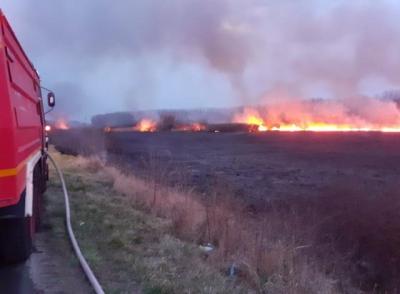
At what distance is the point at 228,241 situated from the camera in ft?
38.8

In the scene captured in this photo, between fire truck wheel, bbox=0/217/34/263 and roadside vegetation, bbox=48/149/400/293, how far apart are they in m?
1.15

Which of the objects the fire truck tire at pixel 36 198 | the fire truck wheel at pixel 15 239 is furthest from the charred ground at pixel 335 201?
the fire truck wheel at pixel 15 239

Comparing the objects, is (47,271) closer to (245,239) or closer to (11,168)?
(11,168)

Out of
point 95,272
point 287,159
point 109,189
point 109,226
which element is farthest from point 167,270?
point 287,159

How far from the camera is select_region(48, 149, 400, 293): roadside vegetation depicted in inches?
357

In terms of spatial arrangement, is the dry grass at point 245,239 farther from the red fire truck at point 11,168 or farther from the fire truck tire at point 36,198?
the red fire truck at point 11,168

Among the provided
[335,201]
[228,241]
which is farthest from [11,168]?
[335,201]

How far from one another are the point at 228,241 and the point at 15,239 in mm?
4518

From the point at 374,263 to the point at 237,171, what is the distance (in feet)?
72.0

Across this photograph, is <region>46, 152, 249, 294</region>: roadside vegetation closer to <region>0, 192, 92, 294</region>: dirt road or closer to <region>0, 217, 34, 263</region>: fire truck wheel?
<region>0, 192, 92, 294</region>: dirt road

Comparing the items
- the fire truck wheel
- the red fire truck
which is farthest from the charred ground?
the red fire truck

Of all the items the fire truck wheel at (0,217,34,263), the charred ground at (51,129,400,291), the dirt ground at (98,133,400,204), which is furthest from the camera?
the dirt ground at (98,133,400,204)

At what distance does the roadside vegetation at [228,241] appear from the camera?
9078 millimetres

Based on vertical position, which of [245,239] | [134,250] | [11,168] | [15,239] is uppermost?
[11,168]
